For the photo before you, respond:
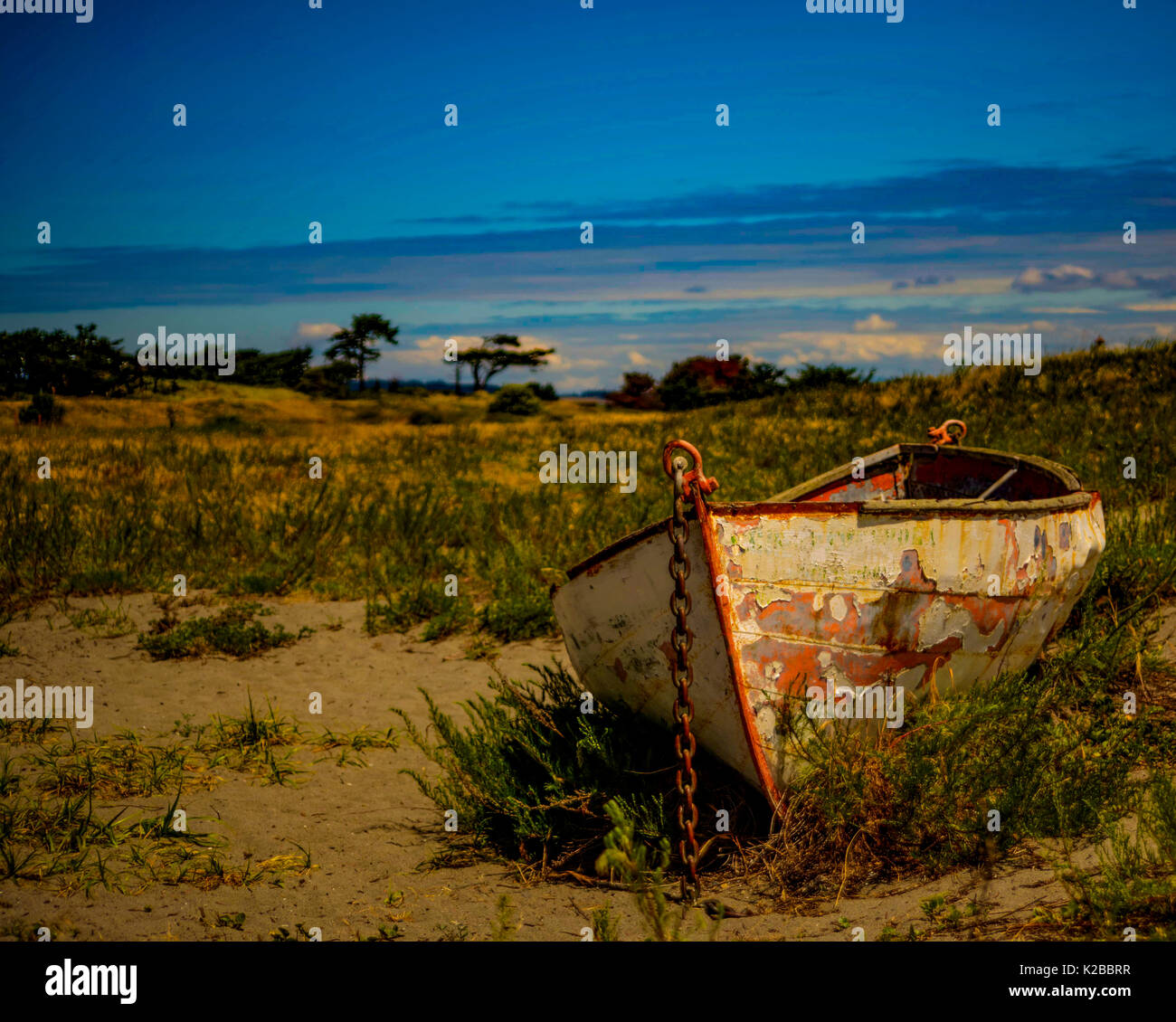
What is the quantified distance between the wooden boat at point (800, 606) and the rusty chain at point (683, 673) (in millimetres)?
76

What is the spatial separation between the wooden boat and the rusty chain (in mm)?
76

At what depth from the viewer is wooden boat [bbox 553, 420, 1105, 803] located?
3334mm

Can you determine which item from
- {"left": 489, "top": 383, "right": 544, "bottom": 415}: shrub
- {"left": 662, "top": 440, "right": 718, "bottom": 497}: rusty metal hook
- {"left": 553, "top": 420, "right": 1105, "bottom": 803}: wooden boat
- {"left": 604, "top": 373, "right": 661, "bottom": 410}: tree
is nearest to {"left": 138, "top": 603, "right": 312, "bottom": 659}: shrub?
{"left": 553, "top": 420, "right": 1105, "bottom": 803}: wooden boat

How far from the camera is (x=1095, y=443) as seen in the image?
10781 mm

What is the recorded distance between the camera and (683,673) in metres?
3.23

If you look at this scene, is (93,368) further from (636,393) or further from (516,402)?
(636,393)

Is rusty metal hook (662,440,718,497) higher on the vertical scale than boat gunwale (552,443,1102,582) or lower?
higher

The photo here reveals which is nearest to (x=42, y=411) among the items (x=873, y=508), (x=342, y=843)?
(x=342, y=843)

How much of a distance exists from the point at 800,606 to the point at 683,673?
553 millimetres

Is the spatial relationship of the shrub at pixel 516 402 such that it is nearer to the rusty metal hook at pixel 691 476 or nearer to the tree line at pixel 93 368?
the tree line at pixel 93 368

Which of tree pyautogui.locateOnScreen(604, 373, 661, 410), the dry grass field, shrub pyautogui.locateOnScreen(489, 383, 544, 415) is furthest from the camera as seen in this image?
tree pyautogui.locateOnScreen(604, 373, 661, 410)

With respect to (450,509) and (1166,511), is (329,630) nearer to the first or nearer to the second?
(450,509)

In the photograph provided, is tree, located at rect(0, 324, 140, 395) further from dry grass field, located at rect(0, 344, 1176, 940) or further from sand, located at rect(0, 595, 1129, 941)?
sand, located at rect(0, 595, 1129, 941)
